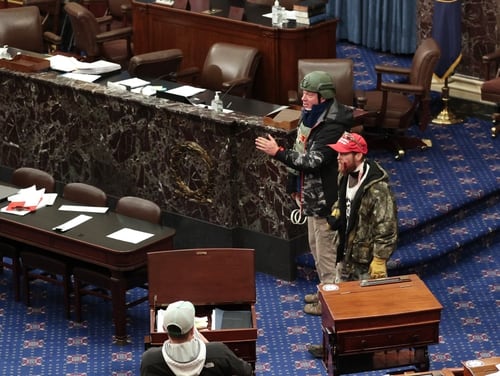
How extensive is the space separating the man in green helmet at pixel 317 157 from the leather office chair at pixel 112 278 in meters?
1.13

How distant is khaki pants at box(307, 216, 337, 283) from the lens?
31.3ft

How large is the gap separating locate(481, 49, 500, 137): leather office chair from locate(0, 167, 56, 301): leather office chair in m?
4.42

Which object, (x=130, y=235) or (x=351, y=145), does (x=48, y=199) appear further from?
(x=351, y=145)

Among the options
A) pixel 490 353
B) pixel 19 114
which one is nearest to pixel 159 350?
pixel 490 353

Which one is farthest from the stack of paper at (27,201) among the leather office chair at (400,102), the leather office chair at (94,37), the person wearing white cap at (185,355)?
the person wearing white cap at (185,355)

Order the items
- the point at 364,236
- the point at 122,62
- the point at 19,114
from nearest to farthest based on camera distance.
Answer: the point at 364,236
the point at 19,114
the point at 122,62

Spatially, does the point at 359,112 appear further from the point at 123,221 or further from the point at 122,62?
the point at 122,62

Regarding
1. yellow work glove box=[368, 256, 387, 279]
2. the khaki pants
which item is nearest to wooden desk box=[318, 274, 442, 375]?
yellow work glove box=[368, 256, 387, 279]

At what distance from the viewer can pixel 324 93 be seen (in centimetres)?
927

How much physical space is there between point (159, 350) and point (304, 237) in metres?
3.79

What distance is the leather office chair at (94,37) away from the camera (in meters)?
13.8

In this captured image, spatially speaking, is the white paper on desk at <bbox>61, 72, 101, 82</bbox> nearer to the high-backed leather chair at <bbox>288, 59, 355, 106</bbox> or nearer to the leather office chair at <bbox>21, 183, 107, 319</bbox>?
the leather office chair at <bbox>21, 183, 107, 319</bbox>

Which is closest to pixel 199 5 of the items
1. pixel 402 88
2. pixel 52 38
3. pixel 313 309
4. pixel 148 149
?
pixel 52 38

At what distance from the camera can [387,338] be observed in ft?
25.9
